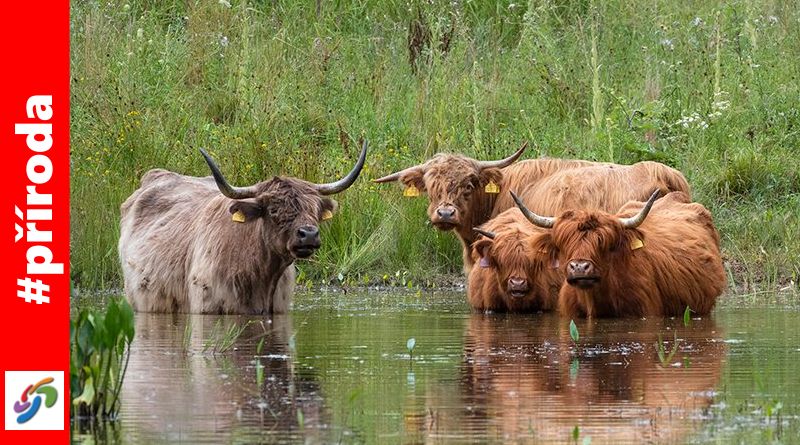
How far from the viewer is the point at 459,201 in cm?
1386

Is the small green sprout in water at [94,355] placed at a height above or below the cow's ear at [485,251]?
below

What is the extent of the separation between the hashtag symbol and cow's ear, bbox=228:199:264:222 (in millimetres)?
4390

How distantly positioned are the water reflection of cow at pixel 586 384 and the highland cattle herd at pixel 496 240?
920 mm

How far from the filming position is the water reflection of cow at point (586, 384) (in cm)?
640

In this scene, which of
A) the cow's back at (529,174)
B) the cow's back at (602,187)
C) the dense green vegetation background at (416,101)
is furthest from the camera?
the dense green vegetation background at (416,101)

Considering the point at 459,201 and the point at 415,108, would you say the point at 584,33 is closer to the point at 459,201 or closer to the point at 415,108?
the point at 415,108

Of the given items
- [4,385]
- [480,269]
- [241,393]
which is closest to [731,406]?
[241,393]

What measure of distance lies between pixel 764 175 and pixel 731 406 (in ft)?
29.6

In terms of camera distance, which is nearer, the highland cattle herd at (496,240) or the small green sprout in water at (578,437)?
the small green sprout in water at (578,437)

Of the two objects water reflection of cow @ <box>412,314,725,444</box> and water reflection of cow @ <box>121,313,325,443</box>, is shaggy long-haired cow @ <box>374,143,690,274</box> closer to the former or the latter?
water reflection of cow @ <box>412,314,725,444</box>

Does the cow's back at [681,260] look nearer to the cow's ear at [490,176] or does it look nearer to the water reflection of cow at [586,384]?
the water reflection of cow at [586,384]

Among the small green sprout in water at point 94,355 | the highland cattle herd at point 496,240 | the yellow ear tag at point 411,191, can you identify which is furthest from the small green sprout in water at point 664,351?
the yellow ear tag at point 411,191

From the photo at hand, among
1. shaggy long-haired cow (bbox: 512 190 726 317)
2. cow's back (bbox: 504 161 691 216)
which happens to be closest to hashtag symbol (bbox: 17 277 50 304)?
shaggy long-haired cow (bbox: 512 190 726 317)

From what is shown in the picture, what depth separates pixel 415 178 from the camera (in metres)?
14.2
